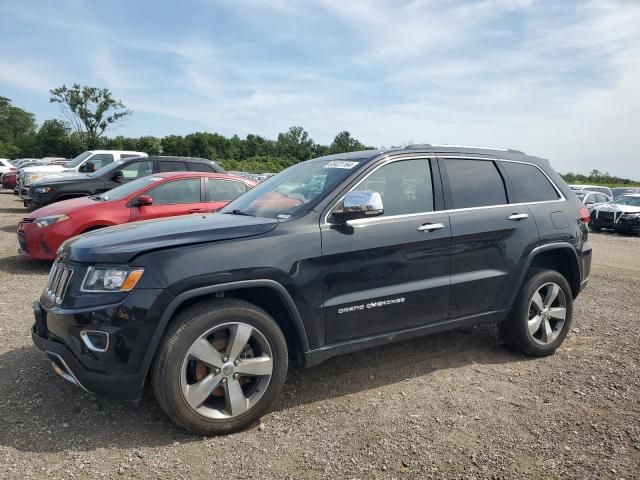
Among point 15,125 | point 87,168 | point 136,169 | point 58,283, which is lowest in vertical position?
point 58,283

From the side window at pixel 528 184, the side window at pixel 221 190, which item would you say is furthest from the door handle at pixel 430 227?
the side window at pixel 221 190

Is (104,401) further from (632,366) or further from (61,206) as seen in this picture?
(61,206)

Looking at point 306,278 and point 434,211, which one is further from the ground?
point 434,211

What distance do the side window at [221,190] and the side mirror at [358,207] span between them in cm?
490

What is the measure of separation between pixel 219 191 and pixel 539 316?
17.8 ft

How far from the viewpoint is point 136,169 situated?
10.7 metres

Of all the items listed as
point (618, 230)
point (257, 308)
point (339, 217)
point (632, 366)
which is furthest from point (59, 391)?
point (618, 230)

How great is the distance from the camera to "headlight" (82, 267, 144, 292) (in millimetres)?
2926

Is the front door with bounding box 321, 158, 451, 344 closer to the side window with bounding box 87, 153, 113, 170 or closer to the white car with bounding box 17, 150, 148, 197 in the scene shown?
the white car with bounding box 17, 150, 148, 197

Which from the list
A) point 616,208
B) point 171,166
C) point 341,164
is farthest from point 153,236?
point 616,208

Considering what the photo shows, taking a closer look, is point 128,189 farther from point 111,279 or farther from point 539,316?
point 539,316

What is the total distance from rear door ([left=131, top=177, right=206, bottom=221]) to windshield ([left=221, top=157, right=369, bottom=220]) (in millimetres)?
3637

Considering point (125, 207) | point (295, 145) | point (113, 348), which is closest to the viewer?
point (113, 348)

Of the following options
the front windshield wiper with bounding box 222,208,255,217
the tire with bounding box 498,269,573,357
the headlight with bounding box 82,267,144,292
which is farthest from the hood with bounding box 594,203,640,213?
the headlight with bounding box 82,267,144,292
